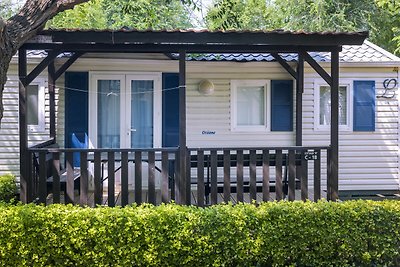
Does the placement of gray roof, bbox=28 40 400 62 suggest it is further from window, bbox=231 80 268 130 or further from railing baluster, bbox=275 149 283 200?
railing baluster, bbox=275 149 283 200

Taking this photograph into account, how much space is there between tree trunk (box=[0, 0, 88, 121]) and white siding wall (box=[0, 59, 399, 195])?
258 cm

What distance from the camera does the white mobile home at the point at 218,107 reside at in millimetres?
7508

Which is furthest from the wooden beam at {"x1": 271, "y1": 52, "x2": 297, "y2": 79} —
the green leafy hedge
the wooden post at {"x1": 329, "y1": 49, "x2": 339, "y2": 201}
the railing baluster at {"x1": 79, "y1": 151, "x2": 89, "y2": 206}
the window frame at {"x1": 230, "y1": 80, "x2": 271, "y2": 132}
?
the green leafy hedge

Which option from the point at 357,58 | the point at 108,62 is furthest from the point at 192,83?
the point at 357,58

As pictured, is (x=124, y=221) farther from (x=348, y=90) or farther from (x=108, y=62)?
(x=348, y=90)

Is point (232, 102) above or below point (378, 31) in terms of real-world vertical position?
below

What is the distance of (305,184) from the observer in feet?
18.3

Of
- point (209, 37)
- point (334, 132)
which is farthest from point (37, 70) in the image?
point (334, 132)

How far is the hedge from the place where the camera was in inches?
168

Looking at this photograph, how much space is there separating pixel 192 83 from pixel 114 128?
5.61ft

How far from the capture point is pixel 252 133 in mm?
7840

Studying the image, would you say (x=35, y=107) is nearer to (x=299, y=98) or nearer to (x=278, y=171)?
(x=278, y=171)

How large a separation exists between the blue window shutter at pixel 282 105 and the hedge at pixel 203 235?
3.21 meters

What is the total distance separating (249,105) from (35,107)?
13.4ft
